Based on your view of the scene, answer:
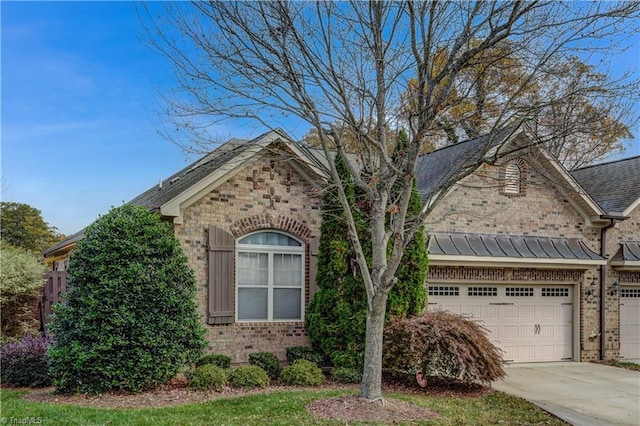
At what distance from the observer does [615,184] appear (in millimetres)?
16438

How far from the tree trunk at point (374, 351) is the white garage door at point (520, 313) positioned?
5102mm

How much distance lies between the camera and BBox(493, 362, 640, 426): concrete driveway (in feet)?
29.3

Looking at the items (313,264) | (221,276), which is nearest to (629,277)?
(313,264)

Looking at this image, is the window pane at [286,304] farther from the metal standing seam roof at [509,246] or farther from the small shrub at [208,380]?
the metal standing seam roof at [509,246]

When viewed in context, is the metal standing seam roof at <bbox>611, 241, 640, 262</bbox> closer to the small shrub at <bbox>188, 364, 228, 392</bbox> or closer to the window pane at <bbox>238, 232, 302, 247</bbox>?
the window pane at <bbox>238, 232, 302, 247</bbox>

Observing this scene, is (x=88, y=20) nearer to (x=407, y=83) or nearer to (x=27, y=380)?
(x=407, y=83)

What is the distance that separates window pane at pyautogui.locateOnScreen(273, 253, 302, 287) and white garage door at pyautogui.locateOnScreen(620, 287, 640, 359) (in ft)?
29.9

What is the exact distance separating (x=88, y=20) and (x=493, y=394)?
9821 mm

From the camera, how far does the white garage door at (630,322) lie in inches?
596

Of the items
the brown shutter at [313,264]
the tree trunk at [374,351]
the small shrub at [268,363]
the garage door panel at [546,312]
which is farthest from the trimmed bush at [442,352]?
the garage door panel at [546,312]

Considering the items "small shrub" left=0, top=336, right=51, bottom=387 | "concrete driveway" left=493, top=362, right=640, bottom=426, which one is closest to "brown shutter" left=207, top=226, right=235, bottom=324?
"small shrub" left=0, top=336, right=51, bottom=387

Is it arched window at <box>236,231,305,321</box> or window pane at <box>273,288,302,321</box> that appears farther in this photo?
window pane at <box>273,288,302,321</box>

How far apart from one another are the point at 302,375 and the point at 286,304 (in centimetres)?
238

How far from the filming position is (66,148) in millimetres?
13773
